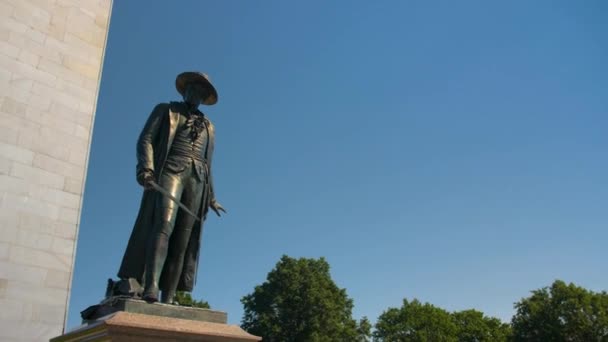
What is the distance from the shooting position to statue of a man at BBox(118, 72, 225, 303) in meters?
5.28

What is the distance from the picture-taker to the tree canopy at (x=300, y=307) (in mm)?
35281

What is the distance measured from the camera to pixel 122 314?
430cm

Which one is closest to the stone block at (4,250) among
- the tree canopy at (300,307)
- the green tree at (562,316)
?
the tree canopy at (300,307)

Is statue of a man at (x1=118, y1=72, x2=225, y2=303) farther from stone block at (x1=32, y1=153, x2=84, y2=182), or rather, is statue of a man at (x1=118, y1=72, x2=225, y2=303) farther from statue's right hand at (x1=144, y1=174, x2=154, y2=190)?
stone block at (x1=32, y1=153, x2=84, y2=182)

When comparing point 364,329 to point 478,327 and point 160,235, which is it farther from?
point 160,235

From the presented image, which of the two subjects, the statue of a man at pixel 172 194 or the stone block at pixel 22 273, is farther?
the stone block at pixel 22 273

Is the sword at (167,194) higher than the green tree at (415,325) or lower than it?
lower

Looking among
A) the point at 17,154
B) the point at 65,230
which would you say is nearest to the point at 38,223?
the point at 65,230

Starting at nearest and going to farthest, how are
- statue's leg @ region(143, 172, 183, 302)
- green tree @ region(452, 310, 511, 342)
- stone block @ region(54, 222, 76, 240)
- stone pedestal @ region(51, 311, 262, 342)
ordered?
stone pedestal @ region(51, 311, 262, 342) < statue's leg @ region(143, 172, 183, 302) < stone block @ region(54, 222, 76, 240) < green tree @ region(452, 310, 511, 342)

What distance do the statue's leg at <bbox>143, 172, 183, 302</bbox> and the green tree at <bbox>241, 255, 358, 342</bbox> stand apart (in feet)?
102

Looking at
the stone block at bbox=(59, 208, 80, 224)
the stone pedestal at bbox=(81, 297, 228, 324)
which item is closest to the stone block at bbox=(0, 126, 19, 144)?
the stone block at bbox=(59, 208, 80, 224)

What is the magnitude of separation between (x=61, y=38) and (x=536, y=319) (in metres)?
41.2

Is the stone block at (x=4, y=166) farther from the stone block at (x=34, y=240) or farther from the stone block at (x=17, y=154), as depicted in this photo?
the stone block at (x=34, y=240)

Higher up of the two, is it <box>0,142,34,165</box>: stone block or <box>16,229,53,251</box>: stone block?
<box>0,142,34,165</box>: stone block
